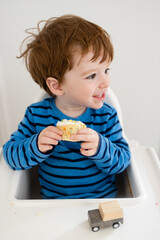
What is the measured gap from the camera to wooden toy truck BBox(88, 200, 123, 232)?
51 centimetres

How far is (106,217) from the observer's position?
20.2 inches

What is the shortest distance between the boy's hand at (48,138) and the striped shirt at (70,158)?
73 millimetres

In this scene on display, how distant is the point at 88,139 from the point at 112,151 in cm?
12

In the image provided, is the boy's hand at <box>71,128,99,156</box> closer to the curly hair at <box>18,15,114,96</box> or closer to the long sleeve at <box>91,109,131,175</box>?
the long sleeve at <box>91,109,131,175</box>

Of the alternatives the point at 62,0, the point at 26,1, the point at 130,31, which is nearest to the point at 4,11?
the point at 26,1

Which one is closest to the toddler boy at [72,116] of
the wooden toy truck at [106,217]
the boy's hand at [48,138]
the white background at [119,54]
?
the boy's hand at [48,138]

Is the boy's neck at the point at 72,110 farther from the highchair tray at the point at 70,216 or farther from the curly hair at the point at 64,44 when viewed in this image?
the highchair tray at the point at 70,216

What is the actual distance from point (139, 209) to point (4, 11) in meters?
0.88

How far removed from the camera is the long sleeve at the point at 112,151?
65 cm

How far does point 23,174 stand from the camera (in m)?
0.75

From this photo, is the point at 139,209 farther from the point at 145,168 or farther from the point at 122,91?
the point at 122,91

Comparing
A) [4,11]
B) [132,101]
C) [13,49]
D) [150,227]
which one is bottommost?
[150,227]

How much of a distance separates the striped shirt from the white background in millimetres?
380

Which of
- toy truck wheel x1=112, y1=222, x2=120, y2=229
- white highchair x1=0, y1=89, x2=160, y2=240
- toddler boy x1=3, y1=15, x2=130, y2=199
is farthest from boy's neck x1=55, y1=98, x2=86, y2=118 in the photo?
toy truck wheel x1=112, y1=222, x2=120, y2=229
